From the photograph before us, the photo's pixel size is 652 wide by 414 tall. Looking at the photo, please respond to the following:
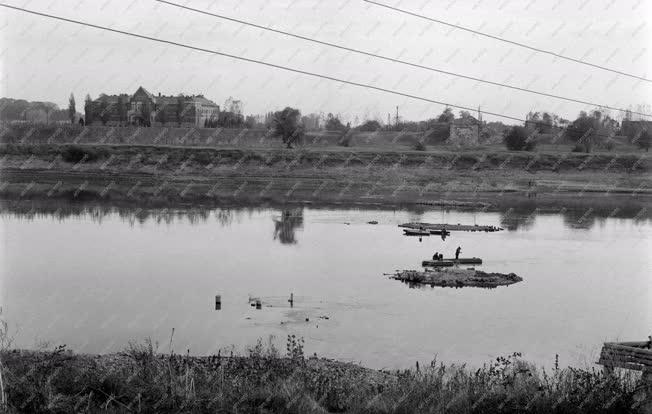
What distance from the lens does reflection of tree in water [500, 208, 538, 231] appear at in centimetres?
4931

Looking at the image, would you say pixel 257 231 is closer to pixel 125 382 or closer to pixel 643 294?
pixel 643 294

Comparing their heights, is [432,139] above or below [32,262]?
above

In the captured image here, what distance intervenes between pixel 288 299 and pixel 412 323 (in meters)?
4.39

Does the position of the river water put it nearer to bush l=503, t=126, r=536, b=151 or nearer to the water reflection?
the water reflection

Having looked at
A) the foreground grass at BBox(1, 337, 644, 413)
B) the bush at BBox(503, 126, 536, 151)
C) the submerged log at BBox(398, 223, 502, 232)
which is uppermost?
the bush at BBox(503, 126, 536, 151)

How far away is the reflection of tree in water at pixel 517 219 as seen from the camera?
49312mm

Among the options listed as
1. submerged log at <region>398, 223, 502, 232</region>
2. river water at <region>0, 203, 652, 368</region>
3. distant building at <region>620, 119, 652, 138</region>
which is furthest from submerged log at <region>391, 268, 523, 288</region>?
distant building at <region>620, 119, 652, 138</region>

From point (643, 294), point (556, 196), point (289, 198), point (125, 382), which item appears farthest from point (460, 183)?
point (125, 382)

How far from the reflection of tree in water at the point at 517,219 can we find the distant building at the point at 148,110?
2667 inches

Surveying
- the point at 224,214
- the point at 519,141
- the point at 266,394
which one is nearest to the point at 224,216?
the point at 224,214

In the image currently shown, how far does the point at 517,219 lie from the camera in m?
52.8

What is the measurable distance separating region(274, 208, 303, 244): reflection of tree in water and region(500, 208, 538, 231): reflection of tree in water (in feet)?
37.1

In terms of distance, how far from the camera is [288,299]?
26922mm

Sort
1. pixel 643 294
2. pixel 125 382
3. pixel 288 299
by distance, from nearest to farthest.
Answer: pixel 125 382
pixel 288 299
pixel 643 294
